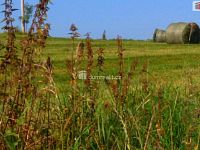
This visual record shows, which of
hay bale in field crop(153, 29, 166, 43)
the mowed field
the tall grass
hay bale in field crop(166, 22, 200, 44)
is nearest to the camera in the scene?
the tall grass

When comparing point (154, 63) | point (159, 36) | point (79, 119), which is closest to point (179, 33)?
point (159, 36)

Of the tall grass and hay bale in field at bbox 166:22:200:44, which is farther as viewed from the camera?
hay bale in field at bbox 166:22:200:44

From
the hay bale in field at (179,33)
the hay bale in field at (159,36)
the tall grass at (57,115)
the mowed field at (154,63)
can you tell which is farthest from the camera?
the hay bale in field at (159,36)

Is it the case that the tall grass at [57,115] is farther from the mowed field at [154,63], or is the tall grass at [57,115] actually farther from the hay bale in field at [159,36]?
the hay bale in field at [159,36]

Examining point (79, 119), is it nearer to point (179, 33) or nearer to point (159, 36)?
point (179, 33)

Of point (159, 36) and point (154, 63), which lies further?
point (159, 36)

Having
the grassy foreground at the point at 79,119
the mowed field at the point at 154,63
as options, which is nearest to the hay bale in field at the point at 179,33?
the mowed field at the point at 154,63

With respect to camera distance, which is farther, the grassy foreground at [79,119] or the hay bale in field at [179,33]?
the hay bale in field at [179,33]

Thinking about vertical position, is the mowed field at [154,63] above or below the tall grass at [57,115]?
below

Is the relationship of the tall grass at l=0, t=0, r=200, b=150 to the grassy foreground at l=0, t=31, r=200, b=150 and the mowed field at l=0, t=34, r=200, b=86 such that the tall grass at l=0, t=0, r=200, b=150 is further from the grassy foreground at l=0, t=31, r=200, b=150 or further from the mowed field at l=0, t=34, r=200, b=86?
the mowed field at l=0, t=34, r=200, b=86

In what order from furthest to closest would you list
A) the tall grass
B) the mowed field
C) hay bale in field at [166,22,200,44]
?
hay bale in field at [166,22,200,44] → the mowed field → the tall grass

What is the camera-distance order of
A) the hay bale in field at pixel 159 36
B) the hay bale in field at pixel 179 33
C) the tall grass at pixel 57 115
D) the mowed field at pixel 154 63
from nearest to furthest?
the tall grass at pixel 57 115 < the mowed field at pixel 154 63 < the hay bale in field at pixel 179 33 < the hay bale in field at pixel 159 36

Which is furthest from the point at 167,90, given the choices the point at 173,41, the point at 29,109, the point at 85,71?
the point at 173,41

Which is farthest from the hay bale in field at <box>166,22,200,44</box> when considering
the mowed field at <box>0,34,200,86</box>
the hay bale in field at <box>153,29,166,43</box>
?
the mowed field at <box>0,34,200,86</box>
